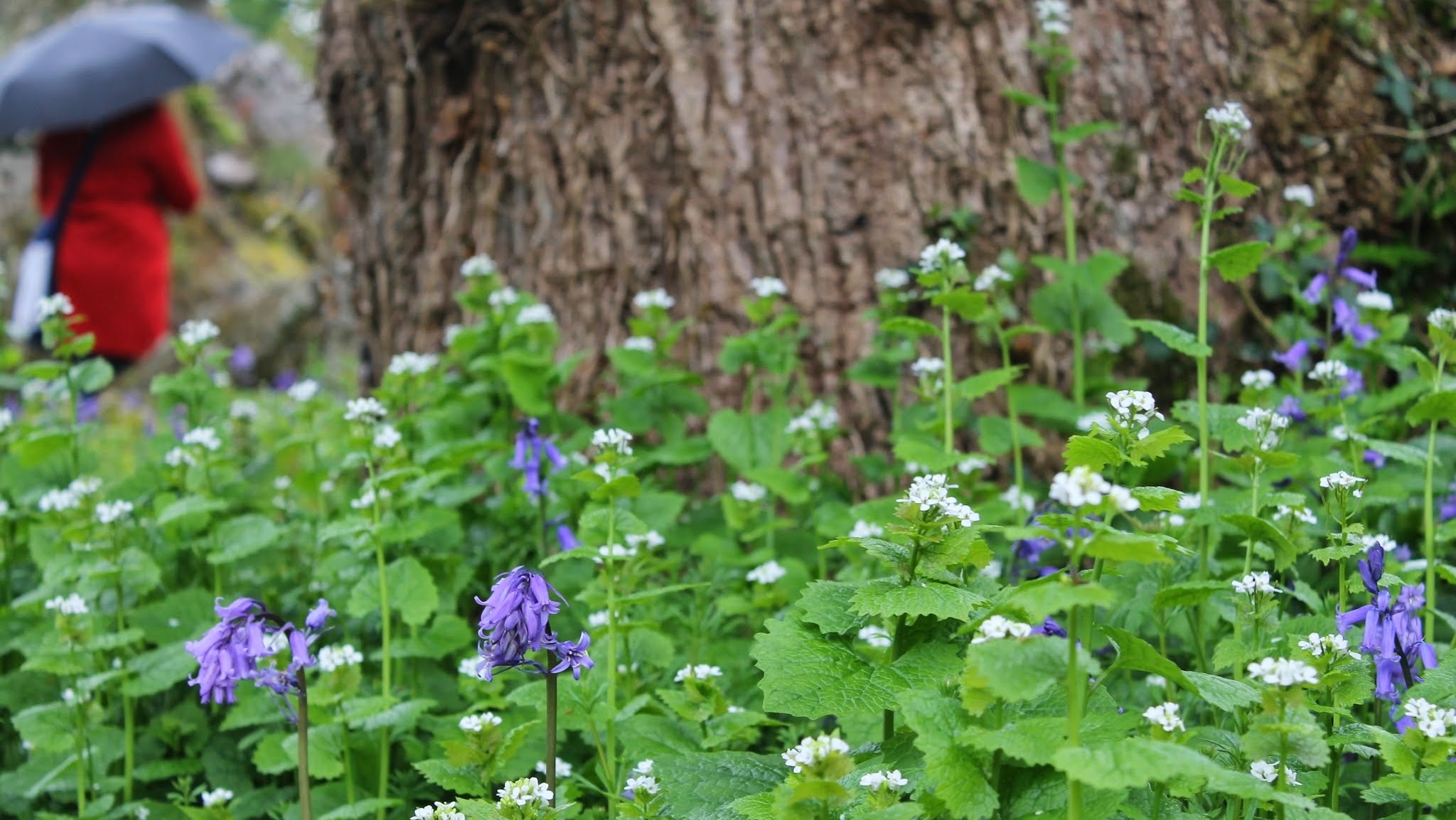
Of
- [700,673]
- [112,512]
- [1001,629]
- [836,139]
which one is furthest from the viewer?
[836,139]

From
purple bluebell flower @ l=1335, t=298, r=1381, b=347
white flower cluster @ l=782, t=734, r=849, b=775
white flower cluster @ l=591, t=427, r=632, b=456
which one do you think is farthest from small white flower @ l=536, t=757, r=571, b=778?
purple bluebell flower @ l=1335, t=298, r=1381, b=347

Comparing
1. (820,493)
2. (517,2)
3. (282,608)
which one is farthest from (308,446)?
(517,2)

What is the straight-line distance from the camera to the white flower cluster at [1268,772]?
5.25 ft

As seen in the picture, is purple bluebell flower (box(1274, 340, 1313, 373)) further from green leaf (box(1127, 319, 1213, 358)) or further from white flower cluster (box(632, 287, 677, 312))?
white flower cluster (box(632, 287, 677, 312))

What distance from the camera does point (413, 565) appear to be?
2459 mm

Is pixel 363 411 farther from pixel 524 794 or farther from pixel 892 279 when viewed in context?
pixel 892 279

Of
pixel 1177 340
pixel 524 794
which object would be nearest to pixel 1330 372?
pixel 1177 340

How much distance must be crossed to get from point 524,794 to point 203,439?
1.51 m

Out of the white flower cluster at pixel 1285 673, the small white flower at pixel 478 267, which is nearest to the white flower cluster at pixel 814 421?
the small white flower at pixel 478 267

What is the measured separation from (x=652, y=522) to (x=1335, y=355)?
66.5 inches

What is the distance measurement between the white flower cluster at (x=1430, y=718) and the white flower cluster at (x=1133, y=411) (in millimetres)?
462

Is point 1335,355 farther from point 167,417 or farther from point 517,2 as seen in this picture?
point 167,417

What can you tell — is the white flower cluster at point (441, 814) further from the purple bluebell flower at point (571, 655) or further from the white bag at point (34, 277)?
the white bag at point (34, 277)

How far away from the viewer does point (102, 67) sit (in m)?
6.64
